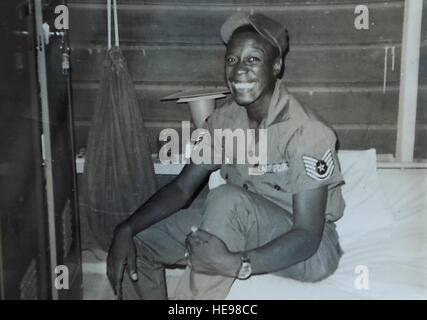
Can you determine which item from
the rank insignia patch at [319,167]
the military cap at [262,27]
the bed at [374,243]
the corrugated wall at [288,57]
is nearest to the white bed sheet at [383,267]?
the bed at [374,243]

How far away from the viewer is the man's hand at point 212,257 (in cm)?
148

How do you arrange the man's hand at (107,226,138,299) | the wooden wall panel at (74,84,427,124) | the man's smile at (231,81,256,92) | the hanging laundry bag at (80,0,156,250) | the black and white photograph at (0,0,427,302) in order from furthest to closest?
the wooden wall panel at (74,84,427,124) → the hanging laundry bag at (80,0,156,250) → the man's smile at (231,81,256,92) → the man's hand at (107,226,138,299) → the black and white photograph at (0,0,427,302)

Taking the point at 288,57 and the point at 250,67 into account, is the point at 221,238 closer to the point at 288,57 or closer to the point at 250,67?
the point at 250,67

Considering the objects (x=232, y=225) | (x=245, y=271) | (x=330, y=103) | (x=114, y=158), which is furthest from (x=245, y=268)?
(x=330, y=103)

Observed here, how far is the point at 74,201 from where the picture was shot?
1.76 meters

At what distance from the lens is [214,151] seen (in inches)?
72.7

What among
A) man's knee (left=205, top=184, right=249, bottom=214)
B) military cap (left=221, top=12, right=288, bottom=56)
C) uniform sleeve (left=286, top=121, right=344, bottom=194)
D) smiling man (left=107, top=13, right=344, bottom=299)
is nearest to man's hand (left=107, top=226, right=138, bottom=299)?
smiling man (left=107, top=13, right=344, bottom=299)

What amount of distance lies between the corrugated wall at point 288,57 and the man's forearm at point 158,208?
0.44 metres

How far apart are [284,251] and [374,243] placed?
0.35m

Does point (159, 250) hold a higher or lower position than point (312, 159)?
lower

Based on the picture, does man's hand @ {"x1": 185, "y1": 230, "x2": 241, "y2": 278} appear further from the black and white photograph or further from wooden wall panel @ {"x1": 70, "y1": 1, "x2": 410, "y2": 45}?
wooden wall panel @ {"x1": 70, "y1": 1, "x2": 410, "y2": 45}

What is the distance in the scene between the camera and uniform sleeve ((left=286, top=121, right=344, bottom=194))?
1.61m
